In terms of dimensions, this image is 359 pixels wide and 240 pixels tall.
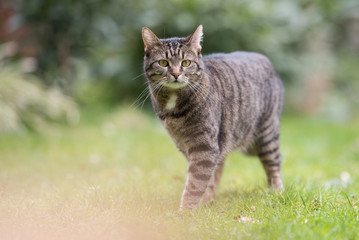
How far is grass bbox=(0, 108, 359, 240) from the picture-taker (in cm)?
251

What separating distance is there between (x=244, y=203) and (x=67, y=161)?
253cm

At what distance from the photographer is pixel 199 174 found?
3.17 metres

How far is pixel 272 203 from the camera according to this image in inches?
119

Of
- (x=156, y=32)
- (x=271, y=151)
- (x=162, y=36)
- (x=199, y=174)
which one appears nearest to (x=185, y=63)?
(x=199, y=174)

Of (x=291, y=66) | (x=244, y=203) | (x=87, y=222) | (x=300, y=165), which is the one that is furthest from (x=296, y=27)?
(x=87, y=222)

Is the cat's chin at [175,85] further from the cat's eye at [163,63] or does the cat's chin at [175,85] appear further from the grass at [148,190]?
the grass at [148,190]

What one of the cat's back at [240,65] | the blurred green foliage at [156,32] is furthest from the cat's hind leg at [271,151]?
the blurred green foliage at [156,32]

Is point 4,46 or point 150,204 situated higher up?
point 4,46

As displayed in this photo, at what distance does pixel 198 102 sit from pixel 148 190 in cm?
84

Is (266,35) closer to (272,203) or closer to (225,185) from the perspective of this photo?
(225,185)

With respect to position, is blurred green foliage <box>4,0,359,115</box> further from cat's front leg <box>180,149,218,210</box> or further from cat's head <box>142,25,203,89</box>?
cat's front leg <box>180,149,218,210</box>

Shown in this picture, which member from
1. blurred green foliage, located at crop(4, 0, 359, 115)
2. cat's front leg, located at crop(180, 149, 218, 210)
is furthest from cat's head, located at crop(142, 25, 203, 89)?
blurred green foliage, located at crop(4, 0, 359, 115)

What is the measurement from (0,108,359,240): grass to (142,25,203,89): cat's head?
0.88 m

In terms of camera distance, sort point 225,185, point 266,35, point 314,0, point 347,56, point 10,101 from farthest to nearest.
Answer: point 347,56, point 314,0, point 266,35, point 10,101, point 225,185
